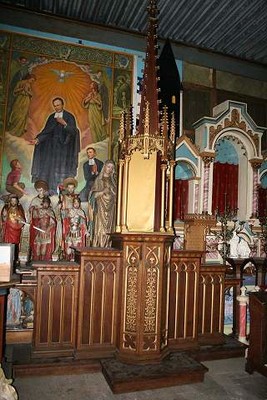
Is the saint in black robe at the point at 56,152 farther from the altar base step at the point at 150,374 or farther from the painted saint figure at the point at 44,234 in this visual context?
the altar base step at the point at 150,374

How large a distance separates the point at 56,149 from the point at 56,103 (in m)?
1.00

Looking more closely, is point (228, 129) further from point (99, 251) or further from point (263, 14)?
point (99, 251)

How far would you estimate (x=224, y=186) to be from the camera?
8.20 meters

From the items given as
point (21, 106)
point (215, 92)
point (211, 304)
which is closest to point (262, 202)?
point (215, 92)

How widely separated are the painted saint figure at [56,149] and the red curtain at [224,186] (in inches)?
132

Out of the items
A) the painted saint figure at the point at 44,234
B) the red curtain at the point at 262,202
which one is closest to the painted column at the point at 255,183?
the red curtain at the point at 262,202

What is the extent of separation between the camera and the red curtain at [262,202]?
8219 mm

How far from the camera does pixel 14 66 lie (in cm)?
696

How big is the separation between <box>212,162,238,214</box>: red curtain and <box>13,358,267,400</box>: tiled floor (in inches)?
171

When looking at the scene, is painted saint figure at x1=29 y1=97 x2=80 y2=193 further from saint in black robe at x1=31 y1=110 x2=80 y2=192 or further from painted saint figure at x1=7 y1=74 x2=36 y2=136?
painted saint figure at x1=7 y1=74 x2=36 y2=136

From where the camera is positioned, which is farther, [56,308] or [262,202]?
[262,202]

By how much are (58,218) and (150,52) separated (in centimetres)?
365

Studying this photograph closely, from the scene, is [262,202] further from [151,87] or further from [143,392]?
[143,392]

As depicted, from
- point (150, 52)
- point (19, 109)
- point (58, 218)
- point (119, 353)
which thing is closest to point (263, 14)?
point (150, 52)
